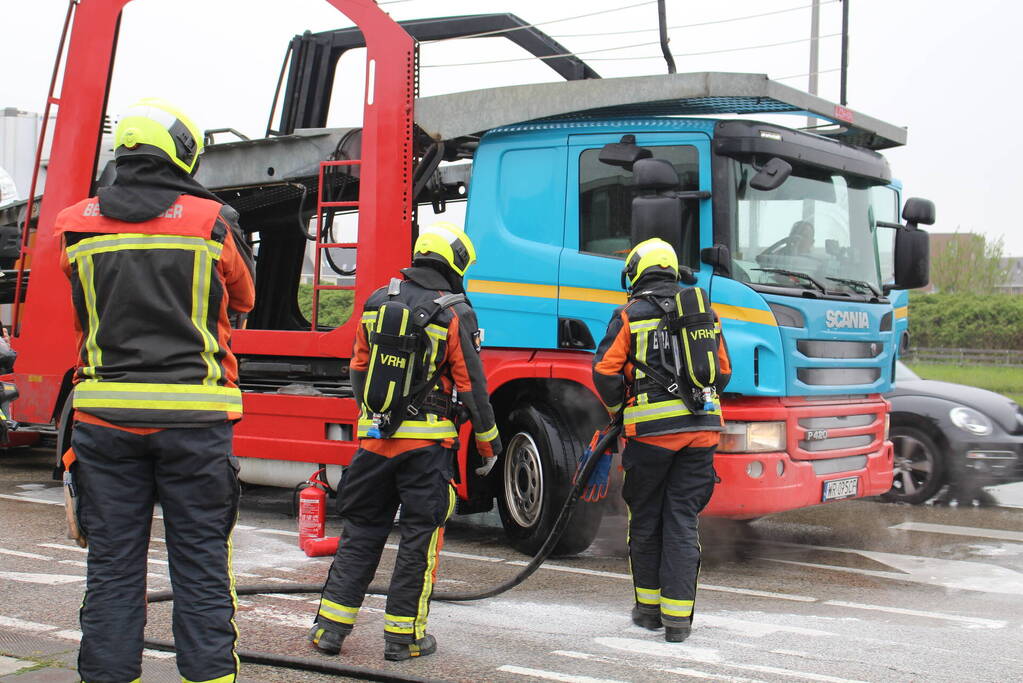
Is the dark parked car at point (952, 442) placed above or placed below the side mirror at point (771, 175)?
below

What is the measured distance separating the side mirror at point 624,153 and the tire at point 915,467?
3896 millimetres

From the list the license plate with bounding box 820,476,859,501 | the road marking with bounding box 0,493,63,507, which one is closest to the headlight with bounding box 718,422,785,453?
the license plate with bounding box 820,476,859,501

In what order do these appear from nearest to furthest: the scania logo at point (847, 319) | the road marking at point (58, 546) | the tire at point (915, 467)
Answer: the scania logo at point (847, 319) < the road marking at point (58, 546) < the tire at point (915, 467)

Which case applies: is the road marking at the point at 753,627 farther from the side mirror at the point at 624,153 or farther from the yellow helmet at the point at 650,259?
the side mirror at the point at 624,153

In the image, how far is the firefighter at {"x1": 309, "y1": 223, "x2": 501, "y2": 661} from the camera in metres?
4.72

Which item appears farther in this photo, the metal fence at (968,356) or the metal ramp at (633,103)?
the metal fence at (968,356)

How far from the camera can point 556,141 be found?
7102mm

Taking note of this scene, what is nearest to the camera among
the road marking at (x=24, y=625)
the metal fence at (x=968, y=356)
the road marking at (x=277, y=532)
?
the road marking at (x=24, y=625)

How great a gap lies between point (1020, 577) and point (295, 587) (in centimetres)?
402

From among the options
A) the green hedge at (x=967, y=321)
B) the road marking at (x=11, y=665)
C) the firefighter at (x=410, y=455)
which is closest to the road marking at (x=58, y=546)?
the road marking at (x=11, y=665)

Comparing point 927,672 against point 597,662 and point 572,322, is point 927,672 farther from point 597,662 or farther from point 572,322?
point 572,322

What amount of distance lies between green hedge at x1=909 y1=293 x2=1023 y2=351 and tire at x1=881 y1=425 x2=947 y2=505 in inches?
1093

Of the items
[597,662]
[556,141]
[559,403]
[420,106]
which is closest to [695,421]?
[597,662]

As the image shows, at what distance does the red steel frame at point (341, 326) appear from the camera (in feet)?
21.5
